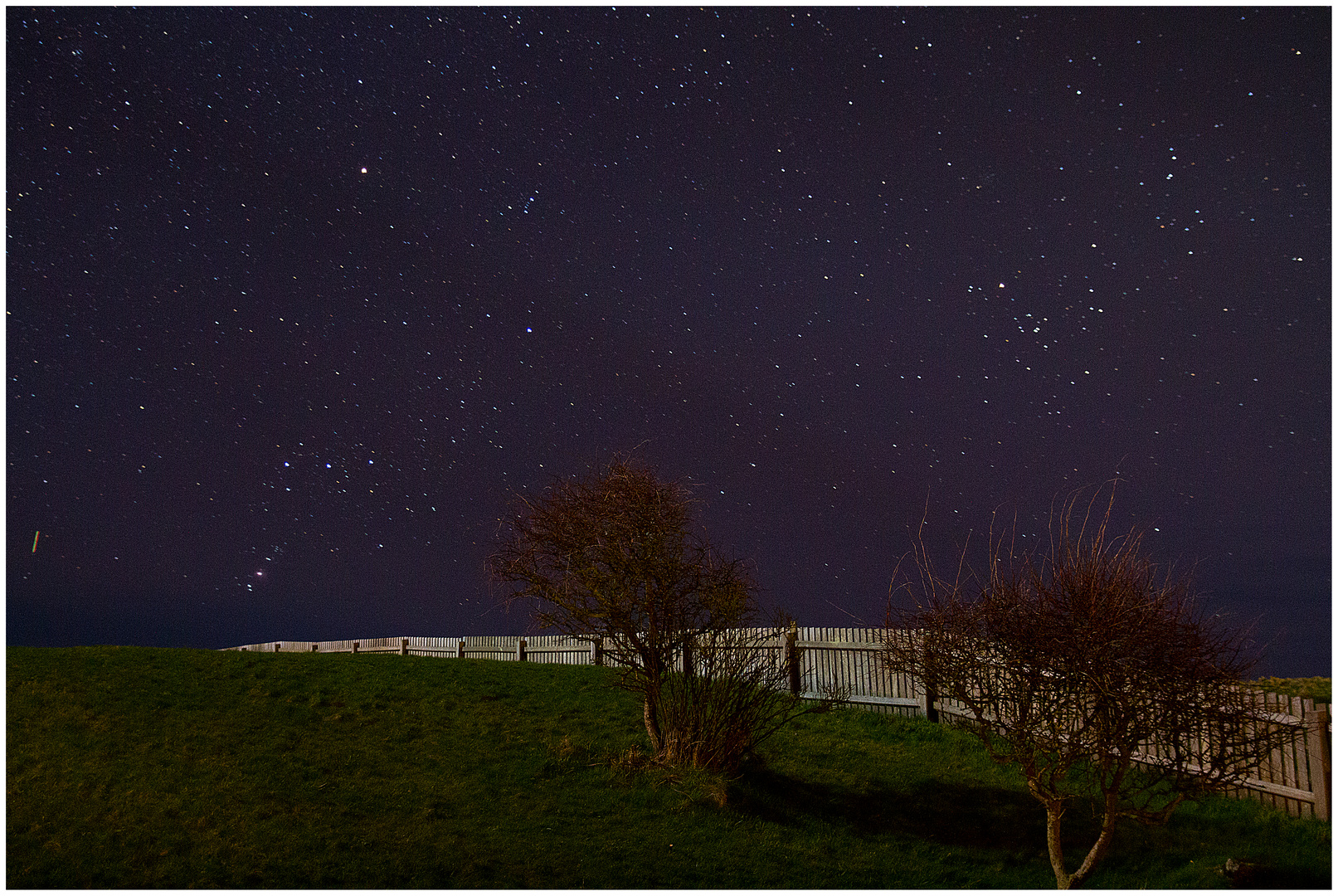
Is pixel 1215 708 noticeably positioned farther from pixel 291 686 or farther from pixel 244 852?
pixel 291 686

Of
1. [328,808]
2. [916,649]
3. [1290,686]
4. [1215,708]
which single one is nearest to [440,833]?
[328,808]

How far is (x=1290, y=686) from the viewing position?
12711 millimetres

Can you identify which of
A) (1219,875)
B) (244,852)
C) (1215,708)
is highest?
(1215,708)

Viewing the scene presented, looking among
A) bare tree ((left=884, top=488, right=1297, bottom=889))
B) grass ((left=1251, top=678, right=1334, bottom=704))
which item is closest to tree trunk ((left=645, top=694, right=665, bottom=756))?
bare tree ((left=884, top=488, right=1297, bottom=889))

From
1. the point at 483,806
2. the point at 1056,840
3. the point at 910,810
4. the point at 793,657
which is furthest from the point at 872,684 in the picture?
the point at 483,806

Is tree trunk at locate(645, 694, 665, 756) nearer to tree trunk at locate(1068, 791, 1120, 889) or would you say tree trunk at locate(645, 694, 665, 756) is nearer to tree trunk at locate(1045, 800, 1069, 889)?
tree trunk at locate(1045, 800, 1069, 889)

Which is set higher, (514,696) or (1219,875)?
(514,696)

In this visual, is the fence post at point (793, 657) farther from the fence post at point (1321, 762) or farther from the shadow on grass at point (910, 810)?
the fence post at point (1321, 762)

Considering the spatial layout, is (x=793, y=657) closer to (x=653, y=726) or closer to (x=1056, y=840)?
(x=653, y=726)

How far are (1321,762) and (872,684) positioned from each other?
7.30 m

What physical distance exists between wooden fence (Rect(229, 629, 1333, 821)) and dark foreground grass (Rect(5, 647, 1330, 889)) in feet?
1.23

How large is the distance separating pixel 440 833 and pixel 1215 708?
7.14 meters

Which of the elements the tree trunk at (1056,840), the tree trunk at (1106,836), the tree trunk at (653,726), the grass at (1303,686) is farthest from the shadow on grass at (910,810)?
the grass at (1303,686)

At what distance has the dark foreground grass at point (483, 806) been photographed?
778 cm
